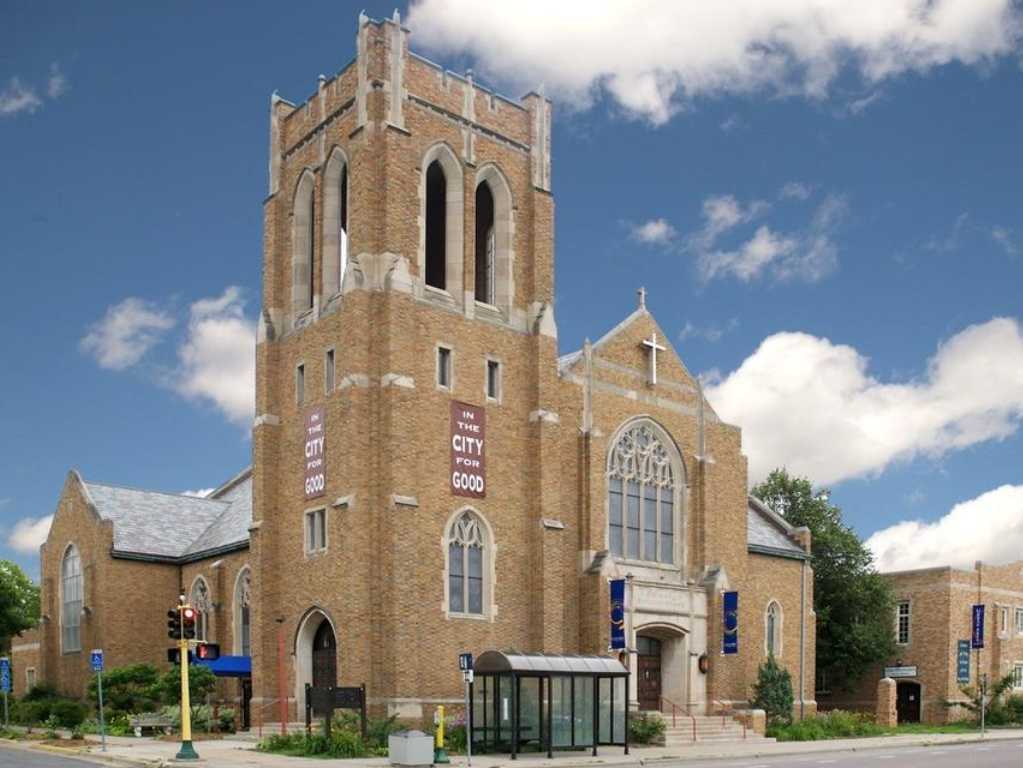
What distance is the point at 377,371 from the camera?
38.6 meters

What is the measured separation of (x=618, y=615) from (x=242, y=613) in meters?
15.9

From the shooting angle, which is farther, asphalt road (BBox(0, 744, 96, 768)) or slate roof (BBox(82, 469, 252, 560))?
slate roof (BBox(82, 469, 252, 560))

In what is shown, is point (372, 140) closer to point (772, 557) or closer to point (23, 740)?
point (23, 740)

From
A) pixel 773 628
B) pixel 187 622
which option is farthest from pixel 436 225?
pixel 773 628

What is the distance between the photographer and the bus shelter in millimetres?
34094

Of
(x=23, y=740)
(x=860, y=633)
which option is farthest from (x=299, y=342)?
(x=860, y=633)

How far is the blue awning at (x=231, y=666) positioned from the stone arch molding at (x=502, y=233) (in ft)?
51.8

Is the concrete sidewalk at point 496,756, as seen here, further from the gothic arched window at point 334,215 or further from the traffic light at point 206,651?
the gothic arched window at point 334,215

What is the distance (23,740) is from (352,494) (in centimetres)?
1378

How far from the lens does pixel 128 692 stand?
153 ft

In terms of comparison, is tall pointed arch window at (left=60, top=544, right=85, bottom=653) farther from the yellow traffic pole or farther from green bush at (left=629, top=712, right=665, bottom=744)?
green bush at (left=629, top=712, right=665, bottom=744)

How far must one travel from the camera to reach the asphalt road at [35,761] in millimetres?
29984

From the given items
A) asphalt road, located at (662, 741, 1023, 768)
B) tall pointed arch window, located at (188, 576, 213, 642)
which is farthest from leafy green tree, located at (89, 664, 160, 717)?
asphalt road, located at (662, 741, 1023, 768)

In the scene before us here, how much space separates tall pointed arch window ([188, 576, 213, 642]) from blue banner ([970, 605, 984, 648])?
38.1m
